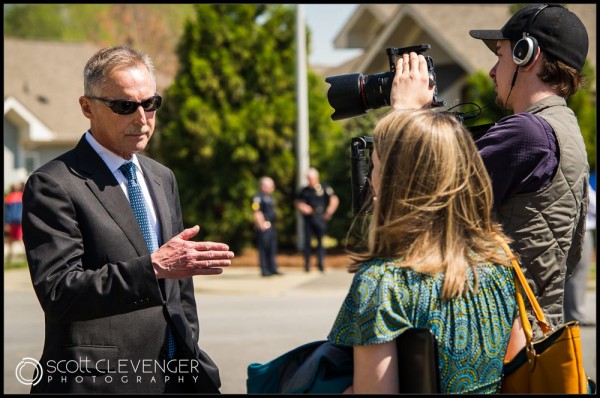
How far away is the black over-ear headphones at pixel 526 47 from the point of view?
2809 mm

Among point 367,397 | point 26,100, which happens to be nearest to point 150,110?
point 367,397

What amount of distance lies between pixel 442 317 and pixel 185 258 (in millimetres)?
930

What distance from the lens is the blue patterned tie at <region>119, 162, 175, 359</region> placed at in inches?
121

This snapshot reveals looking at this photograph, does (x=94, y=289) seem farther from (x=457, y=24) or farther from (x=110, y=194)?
(x=457, y=24)

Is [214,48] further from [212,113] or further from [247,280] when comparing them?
[247,280]

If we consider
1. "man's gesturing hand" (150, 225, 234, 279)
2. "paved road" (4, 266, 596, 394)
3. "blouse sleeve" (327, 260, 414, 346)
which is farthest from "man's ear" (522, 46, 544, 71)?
"paved road" (4, 266, 596, 394)

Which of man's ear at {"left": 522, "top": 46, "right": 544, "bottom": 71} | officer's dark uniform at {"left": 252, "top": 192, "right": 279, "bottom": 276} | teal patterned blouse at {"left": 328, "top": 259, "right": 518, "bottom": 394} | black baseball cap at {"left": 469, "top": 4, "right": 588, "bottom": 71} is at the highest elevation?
black baseball cap at {"left": 469, "top": 4, "right": 588, "bottom": 71}

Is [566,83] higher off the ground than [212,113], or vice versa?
[212,113]

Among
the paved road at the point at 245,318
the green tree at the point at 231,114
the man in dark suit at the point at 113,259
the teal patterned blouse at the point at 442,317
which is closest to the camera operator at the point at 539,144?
the teal patterned blouse at the point at 442,317

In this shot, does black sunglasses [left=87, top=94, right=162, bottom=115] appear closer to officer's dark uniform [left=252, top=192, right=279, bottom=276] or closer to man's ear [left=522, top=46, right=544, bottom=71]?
man's ear [left=522, top=46, right=544, bottom=71]

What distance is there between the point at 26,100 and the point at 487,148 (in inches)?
1231

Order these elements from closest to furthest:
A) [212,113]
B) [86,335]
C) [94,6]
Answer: [86,335] → [212,113] → [94,6]

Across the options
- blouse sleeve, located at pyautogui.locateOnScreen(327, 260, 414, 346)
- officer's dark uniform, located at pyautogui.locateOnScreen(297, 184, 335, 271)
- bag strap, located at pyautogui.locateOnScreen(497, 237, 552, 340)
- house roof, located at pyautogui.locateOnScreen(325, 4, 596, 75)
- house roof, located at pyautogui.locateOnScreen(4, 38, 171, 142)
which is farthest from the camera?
house roof, located at pyautogui.locateOnScreen(4, 38, 171, 142)

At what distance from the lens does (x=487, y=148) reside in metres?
2.67
